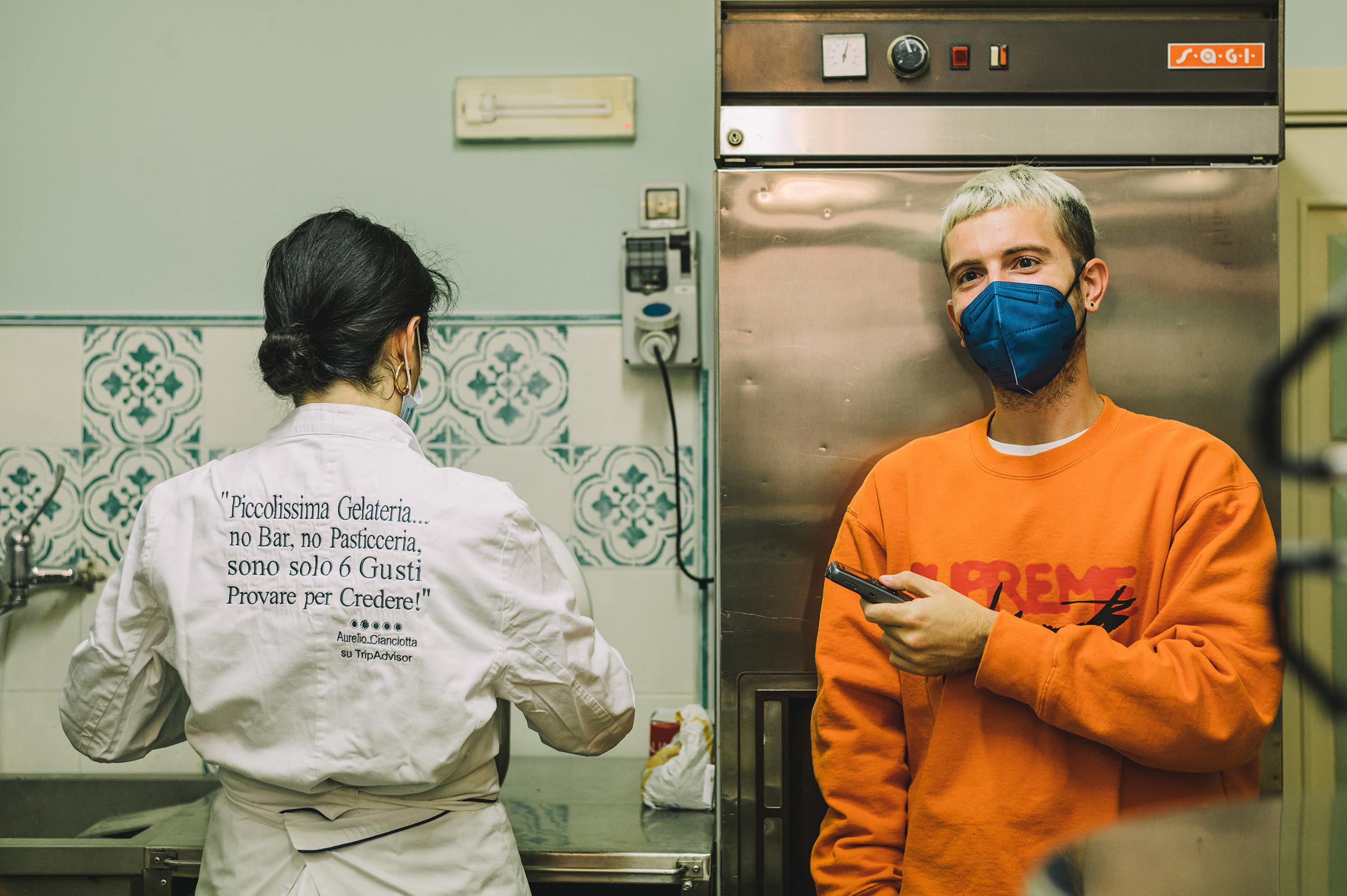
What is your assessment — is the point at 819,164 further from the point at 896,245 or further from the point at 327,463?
the point at 327,463

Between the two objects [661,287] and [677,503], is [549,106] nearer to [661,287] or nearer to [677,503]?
[661,287]

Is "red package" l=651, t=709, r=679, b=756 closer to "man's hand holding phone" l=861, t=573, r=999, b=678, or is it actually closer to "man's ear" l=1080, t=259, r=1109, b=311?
"man's hand holding phone" l=861, t=573, r=999, b=678

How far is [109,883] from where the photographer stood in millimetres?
1329

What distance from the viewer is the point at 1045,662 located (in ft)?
3.10

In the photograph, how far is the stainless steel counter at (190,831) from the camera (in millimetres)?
1284

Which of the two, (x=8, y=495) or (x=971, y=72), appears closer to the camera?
(x=971, y=72)

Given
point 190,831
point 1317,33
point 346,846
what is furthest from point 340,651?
point 1317,33

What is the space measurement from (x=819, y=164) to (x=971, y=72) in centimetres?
24

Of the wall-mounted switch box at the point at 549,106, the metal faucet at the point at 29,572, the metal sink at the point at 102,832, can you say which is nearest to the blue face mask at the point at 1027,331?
the wall-mounted switch box at the point at 549,106

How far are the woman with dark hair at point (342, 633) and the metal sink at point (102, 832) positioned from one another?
322mm

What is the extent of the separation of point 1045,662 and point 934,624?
119 mm

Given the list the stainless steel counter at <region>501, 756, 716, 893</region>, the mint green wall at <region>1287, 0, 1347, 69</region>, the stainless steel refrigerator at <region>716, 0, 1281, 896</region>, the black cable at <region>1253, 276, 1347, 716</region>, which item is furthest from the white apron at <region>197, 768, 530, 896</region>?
the mint green wall at <region>1287, 0, 1347, 69</region>

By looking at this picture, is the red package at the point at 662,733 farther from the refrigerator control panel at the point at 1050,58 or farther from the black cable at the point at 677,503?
the refrigerator control panel at the point at 1050,58

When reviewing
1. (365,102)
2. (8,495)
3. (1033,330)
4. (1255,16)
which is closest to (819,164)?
(1033,330)
